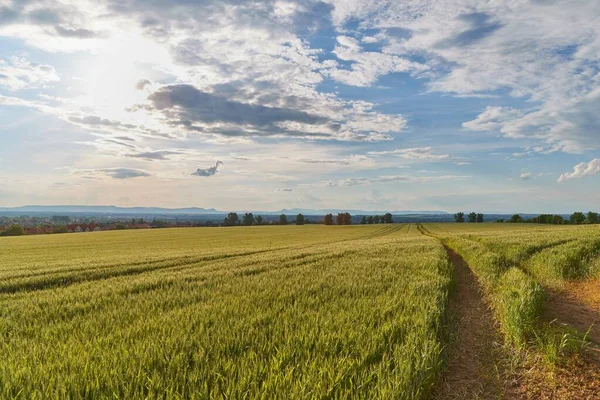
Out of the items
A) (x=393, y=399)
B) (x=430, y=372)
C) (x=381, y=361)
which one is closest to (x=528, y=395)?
(x=430, y=372)

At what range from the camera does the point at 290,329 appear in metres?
5.75

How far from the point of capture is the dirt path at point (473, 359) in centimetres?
482

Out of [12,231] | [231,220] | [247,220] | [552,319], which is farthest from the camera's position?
[231,220]

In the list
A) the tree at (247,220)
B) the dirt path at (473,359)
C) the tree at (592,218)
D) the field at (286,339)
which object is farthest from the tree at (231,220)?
the dirt path at (473,359)

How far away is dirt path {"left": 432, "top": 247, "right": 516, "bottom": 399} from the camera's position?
4820mm

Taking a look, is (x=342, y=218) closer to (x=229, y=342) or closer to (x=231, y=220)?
(x=231, y=220)

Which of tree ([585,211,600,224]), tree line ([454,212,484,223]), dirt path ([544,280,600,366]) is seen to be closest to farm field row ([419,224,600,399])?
dirt path ([544,280,600,366])

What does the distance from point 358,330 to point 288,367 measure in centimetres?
194

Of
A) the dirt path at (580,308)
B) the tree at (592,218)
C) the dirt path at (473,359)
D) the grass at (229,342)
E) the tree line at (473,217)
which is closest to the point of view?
the grass at (229,342)

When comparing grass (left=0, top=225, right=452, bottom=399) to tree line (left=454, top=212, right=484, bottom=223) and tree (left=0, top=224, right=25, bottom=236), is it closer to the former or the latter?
tree (left=0, top=224, right=25, bottom=236)

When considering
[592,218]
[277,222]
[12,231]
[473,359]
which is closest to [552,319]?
[473,359]

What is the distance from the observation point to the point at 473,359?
5.89 meters

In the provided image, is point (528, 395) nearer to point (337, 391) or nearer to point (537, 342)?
point (537, 342)

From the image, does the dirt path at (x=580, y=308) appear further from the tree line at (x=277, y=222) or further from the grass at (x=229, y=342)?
the tree line at (x=277, y=222)
